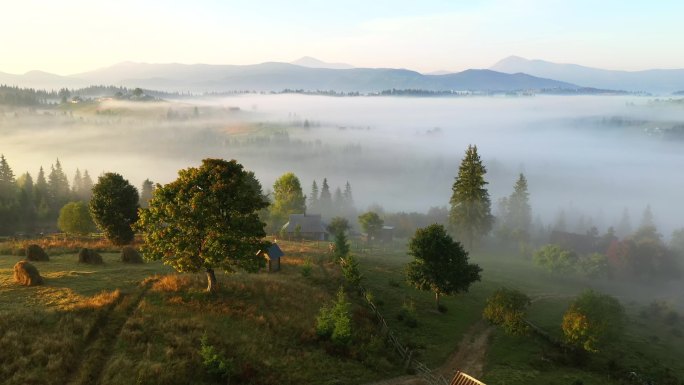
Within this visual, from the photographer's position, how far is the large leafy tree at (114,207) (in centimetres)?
6031

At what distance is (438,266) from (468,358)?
12.8m

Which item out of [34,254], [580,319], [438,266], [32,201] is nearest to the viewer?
[580,319]

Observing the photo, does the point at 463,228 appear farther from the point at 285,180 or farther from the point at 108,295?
the point at 108,295

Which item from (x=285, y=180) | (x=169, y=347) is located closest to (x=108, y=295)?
(x=169, y=347)

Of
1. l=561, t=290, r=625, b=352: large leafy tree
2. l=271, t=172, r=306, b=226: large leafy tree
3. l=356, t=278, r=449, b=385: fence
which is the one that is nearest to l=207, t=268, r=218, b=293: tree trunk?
l=356, t=278, r=449, b=385: fence

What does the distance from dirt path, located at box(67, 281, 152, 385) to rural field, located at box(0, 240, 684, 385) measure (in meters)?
0.09

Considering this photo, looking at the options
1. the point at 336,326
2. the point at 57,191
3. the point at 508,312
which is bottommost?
the point at 57,191

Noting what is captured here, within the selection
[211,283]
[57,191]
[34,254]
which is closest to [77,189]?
[57,191]

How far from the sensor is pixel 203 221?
132 feet

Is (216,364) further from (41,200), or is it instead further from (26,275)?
(41,200)

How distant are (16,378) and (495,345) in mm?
40076

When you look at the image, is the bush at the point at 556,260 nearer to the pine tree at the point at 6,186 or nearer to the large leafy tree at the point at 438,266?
the large leafy tree at the point at 438,266

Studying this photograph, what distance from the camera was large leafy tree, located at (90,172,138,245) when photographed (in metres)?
60.3

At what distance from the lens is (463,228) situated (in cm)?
10206
